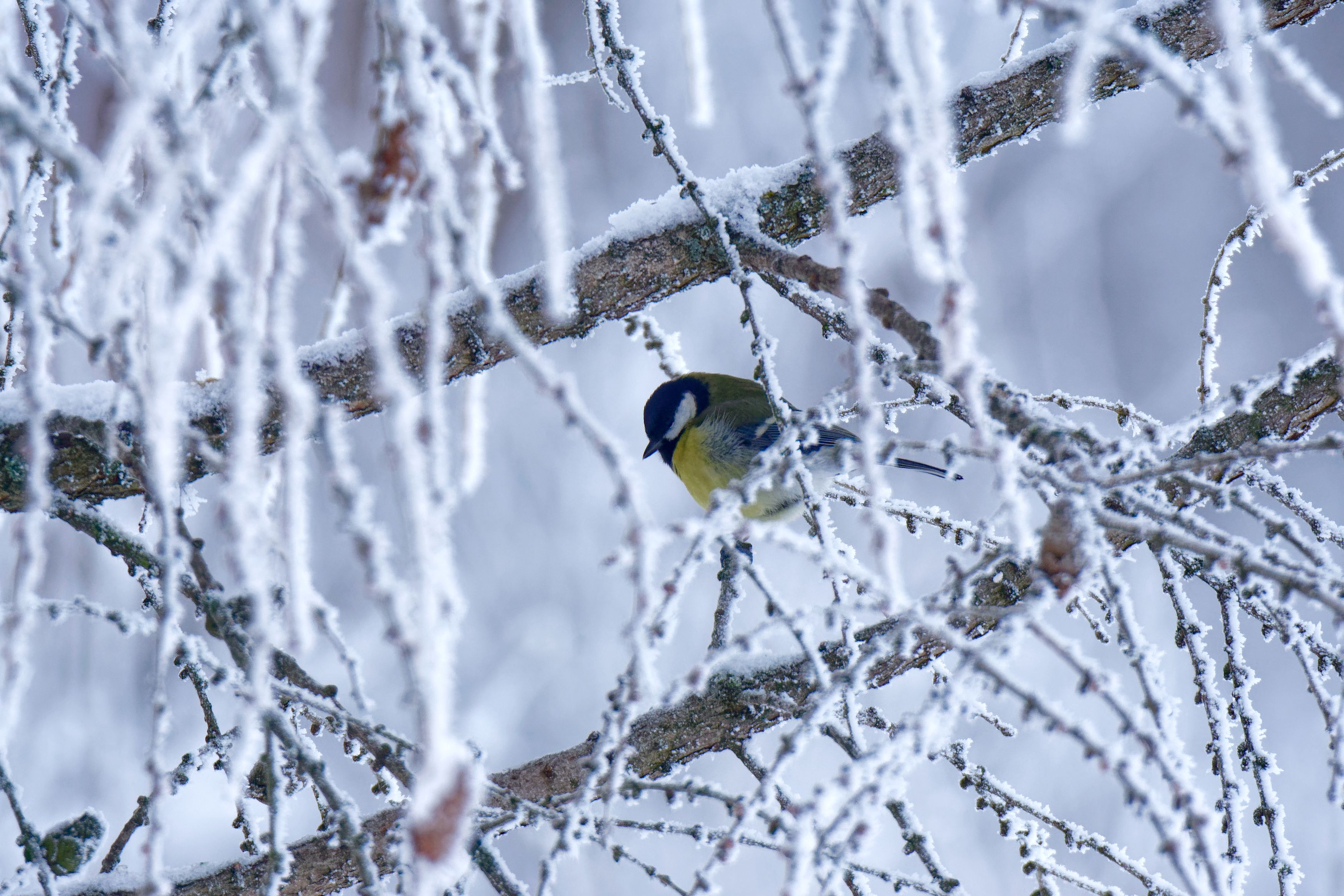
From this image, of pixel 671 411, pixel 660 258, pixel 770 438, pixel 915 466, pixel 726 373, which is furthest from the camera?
pixel 726 373

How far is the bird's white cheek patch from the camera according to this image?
241 cm

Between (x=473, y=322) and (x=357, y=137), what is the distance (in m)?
2.13

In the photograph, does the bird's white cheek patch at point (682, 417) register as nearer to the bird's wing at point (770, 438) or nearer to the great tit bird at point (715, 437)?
the great tit bird at point (715, 437)

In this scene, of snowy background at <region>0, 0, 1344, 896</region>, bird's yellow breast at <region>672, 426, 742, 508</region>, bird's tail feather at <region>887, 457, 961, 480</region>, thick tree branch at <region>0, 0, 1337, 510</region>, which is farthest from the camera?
snowy background at <region>0, 0, 1344, 896</region>

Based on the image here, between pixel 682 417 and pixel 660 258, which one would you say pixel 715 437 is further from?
→ pixel 660 258

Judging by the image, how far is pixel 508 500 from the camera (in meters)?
3.35

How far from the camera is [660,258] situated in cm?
127

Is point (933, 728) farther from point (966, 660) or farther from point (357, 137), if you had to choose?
point (357, 137)

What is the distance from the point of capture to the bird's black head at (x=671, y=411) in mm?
2367

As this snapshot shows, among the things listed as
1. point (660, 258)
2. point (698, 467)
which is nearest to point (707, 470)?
point (698, 467)

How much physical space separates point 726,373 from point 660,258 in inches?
86.6

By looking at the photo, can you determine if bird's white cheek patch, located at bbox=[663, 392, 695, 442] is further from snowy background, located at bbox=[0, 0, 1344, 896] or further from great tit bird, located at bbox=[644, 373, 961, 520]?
snowy background, located at bbox=[0, 0, 1344, 896]

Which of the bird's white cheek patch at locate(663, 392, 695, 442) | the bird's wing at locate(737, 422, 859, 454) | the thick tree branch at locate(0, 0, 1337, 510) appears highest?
the bird's white cheek patch at locate(663, 392, 695, 442)

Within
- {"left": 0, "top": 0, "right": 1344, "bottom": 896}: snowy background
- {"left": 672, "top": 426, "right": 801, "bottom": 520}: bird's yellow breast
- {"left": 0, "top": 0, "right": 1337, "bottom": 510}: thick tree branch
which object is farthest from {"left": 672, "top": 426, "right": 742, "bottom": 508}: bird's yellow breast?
{"left": 0, "top": 0, "right": 1337, "bottom": 510}: thick tree branch
